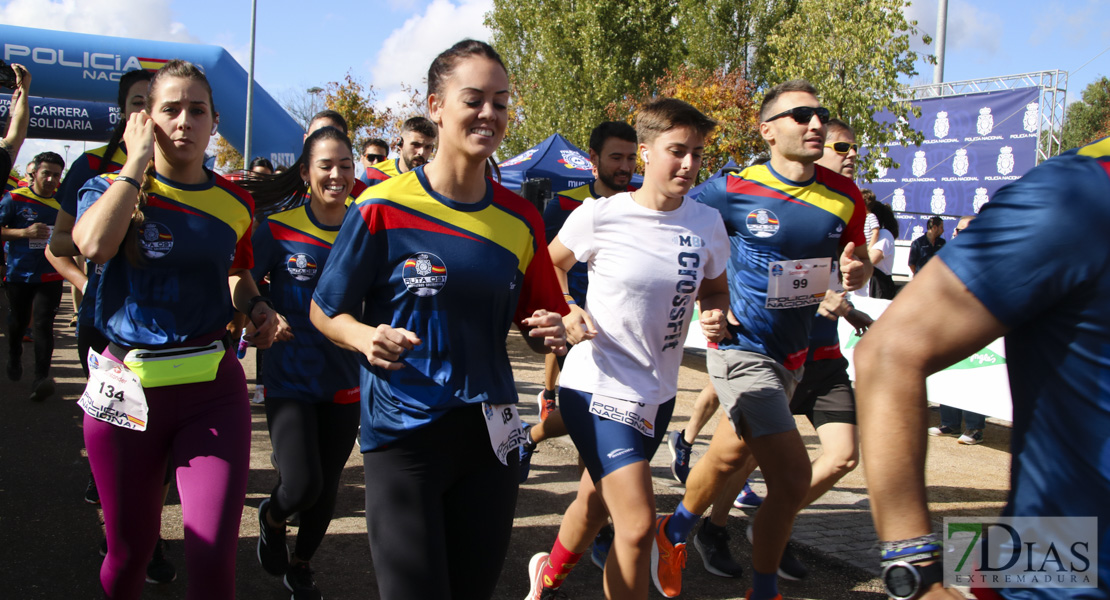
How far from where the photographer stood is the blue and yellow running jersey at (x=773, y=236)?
4016 mm

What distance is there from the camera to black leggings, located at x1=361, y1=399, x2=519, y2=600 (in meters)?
2.21

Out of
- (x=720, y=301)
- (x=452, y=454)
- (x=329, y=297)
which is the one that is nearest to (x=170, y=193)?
(x=329, y=297)

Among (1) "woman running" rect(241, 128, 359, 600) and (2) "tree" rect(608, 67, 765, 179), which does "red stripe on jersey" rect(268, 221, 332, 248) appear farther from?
(2) "tree" rect(608, 67, 765, 179)

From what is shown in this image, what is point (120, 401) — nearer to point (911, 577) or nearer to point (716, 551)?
point (911, 577)

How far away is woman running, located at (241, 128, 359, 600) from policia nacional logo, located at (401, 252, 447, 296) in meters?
1.58

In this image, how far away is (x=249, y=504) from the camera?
5.17 metres

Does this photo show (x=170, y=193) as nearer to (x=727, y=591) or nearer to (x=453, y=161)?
(x=453, y=161)

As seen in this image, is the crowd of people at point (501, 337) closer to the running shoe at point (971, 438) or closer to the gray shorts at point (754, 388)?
the gray shorts at point (754, 388)

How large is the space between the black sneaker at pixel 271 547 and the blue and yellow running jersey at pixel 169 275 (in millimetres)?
1203

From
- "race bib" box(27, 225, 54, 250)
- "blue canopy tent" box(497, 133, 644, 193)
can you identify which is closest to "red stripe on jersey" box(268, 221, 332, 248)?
"race bib" box(27, 225, 54, 250)

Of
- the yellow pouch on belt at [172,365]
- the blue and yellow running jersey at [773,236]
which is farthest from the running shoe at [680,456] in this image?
the yellow pouch on belt at [172,365]

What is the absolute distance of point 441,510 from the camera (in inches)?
90.6

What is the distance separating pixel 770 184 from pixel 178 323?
9.20 feet

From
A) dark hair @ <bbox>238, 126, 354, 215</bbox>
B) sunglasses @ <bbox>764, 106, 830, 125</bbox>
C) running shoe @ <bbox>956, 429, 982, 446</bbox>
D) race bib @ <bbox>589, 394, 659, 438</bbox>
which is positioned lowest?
running shoe @ <bbox>956, 429, 982, 446</bbox>
